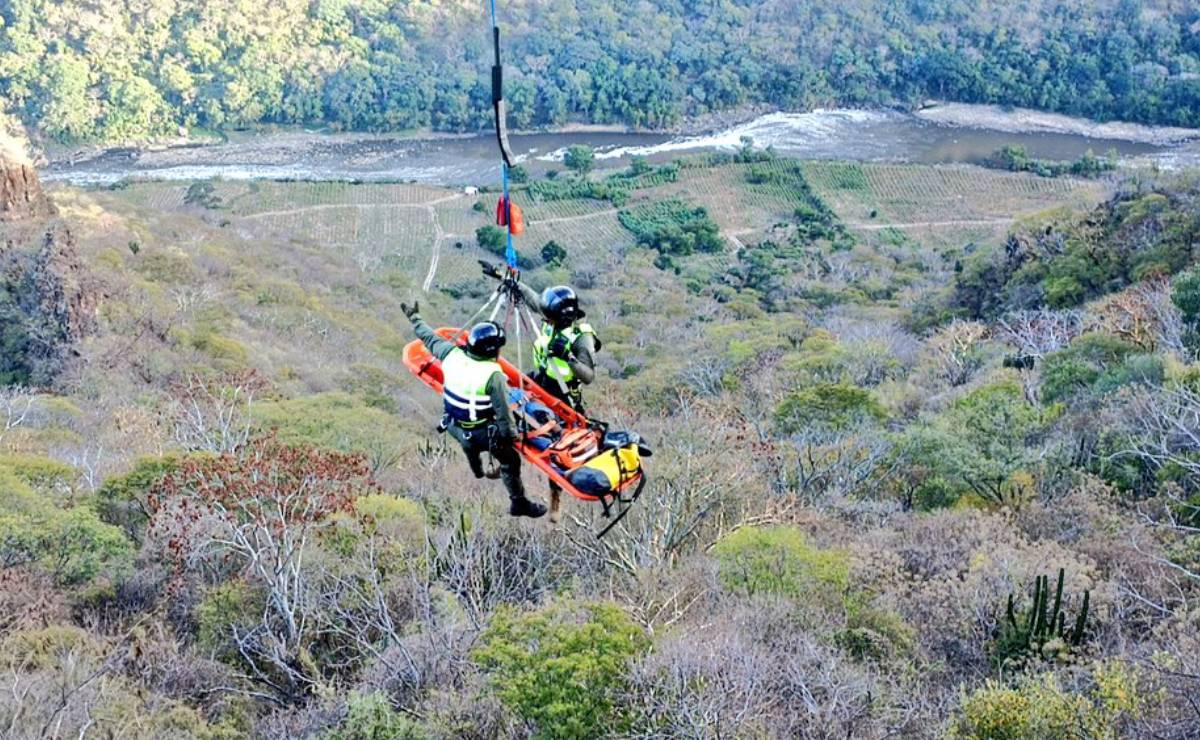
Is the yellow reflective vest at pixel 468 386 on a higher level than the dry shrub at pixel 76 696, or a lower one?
higher

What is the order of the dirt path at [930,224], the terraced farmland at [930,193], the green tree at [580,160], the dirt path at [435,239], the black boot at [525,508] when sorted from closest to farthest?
the black boot at [525,508]
the dirt path at [435,239]
the dirt path at [930,224]
the terraced farmland at [930,193]
the green tree at [580,160]

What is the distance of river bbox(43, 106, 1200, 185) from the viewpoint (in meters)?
84.9

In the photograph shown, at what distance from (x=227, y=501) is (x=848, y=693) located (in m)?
8.60

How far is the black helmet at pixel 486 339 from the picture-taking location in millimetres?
9969

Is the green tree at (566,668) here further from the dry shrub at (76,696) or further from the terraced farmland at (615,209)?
the terraced farmland at (615,209)

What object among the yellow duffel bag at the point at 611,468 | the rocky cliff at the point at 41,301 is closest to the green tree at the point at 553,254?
the rocky cliff at the point at 41,301

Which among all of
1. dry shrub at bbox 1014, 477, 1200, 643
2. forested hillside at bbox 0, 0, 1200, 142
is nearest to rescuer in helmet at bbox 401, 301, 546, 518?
dry shrub at bbox 1014, 477, 1200, 643

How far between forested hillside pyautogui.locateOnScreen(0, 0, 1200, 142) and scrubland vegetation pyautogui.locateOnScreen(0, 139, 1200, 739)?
6871cm

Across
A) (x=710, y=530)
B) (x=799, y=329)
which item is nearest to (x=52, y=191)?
(x=799, y=329)

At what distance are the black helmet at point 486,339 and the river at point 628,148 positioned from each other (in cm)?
7236

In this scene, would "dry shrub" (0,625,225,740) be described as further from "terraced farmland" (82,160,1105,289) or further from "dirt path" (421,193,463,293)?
"terraced farmland" (82,160,1105,289)

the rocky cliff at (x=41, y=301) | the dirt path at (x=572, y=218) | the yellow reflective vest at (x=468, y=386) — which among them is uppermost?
the yellow reflective vest at (x=468, y=386)

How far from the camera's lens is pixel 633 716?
1005 centimetres

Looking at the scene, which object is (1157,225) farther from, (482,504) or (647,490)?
(482,504)
